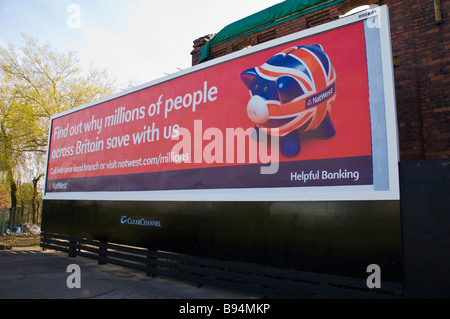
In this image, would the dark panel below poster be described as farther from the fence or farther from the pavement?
the pavement

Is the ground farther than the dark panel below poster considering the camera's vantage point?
Yes

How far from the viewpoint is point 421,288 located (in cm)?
363

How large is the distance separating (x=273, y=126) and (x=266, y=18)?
693cm

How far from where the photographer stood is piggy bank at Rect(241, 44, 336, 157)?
4.60 meters

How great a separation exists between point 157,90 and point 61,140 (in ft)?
15.6

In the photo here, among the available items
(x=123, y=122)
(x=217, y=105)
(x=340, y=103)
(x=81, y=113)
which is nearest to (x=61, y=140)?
(x=81, y=113)

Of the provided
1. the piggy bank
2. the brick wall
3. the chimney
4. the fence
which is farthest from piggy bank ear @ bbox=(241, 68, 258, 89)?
the chimney

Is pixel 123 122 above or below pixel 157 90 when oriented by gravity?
below

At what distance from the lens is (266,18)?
10.4m

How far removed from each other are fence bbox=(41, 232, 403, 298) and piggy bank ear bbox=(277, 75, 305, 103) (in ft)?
8.95

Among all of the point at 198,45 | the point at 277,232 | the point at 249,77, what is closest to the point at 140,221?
the point at 277,232

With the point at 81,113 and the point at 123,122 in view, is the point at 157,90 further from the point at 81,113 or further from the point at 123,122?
the point at 81,113

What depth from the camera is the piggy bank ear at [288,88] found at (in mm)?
4883

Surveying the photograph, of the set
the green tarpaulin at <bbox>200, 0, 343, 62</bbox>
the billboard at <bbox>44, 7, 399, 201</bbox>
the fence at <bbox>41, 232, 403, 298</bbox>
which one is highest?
the green tarpaulin at <bbox>200, 0, 343, 62</bbox>
